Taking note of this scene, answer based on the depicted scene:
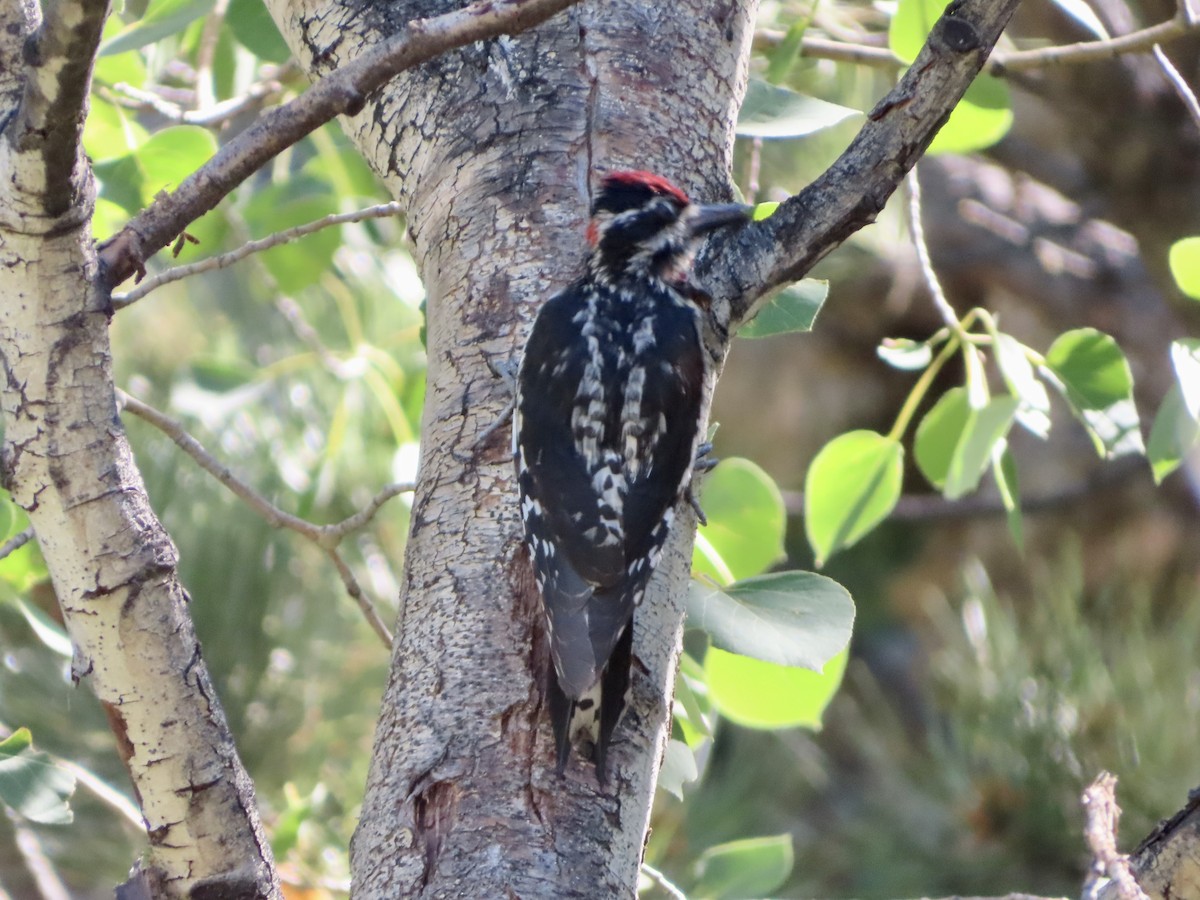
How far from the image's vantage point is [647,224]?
205 cm

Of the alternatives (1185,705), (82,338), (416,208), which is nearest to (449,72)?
(416,208)

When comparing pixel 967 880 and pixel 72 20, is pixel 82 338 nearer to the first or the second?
pixel 72 20

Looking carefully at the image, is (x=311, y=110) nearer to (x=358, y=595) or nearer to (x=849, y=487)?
(x=358, y=595)

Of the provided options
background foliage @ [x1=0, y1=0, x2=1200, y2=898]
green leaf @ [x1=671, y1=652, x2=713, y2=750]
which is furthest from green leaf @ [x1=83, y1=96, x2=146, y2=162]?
green leaf @ [x1=671, y1=652, x2=713, y2=750]

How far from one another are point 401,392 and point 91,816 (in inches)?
57.4

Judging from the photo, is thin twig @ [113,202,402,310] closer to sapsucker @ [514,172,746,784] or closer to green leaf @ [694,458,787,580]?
sapsucker @ [514,172,746,784]

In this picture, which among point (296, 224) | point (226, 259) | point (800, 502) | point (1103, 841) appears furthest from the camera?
point (800, 502)

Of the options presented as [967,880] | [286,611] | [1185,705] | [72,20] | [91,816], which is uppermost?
[72,20]

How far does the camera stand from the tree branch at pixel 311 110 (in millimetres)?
1259

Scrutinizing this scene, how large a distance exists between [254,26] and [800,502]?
294cm

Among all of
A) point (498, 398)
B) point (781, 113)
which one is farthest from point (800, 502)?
point (498, 398)

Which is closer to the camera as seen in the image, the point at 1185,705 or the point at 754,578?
the point at 754,578

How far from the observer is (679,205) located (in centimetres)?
191

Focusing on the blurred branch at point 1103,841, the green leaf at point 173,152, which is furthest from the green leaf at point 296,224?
the blurred branch at point 1103,841
